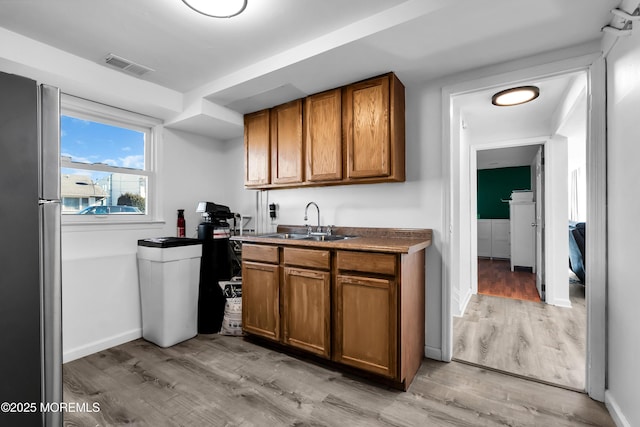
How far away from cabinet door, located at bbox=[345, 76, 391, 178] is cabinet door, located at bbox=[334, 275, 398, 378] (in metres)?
0.88

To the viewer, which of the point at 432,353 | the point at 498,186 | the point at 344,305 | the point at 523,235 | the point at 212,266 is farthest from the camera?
the point at 498,186

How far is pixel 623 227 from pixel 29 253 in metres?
2.78

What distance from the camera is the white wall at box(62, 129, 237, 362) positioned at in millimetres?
2566

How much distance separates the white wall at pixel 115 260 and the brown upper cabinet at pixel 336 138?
2.84 feet

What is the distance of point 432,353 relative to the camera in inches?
98.1

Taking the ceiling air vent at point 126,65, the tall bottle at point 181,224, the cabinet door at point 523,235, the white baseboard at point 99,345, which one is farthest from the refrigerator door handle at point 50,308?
the cabinet door at point 523,235

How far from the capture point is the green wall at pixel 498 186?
7.62m

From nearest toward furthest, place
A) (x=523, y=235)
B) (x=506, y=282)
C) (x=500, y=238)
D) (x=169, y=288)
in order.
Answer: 1. (x=169, y=288)
2. (x=506, y=282)
3. (x=523, y=235)
4. (x=500, y=238)

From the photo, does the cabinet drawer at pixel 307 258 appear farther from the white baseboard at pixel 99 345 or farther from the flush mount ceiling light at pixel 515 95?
the flush mount ceiling light at pixel 515 95

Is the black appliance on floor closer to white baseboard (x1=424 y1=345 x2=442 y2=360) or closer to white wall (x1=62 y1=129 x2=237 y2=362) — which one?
white wall (x1=62 y1=129 x2=237 y2=362)

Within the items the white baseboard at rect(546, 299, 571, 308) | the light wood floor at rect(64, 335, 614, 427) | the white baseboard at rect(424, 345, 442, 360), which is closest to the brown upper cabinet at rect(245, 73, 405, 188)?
the white baseboard at rect(424, 345, 442, 360)

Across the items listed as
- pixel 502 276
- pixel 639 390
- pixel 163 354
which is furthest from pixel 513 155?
pixel 163 354

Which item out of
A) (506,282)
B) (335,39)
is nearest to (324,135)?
(335,39)

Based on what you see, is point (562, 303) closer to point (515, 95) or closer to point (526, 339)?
point (526, 339)
